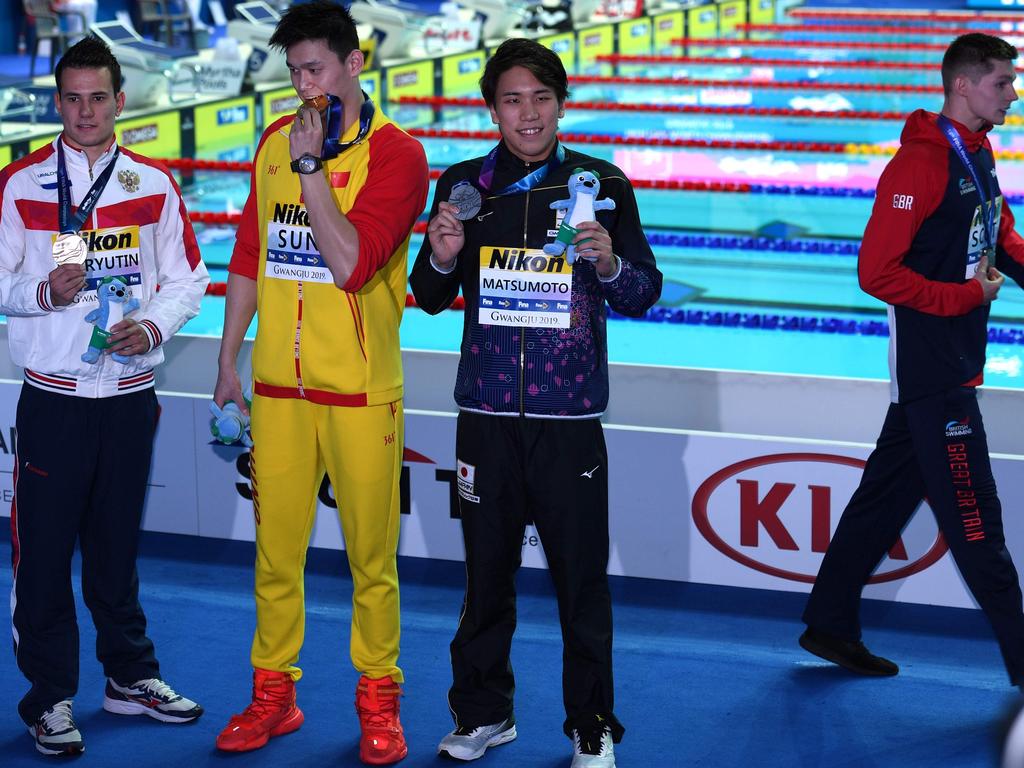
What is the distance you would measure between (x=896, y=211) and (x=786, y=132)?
9.72 metres

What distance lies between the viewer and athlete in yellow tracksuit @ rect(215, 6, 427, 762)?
9.72ft

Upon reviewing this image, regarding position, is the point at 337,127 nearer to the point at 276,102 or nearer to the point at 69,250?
the point at 69,250

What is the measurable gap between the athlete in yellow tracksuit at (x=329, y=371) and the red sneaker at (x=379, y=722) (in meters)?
0.03

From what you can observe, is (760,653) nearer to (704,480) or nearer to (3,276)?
(704,480)

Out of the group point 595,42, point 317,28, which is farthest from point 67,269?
point 595,42

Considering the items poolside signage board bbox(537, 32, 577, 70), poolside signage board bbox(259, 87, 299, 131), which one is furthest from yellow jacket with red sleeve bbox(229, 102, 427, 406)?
poolside signage board bbox(537, 32, 577, 70)

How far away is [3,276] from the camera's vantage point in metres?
3.13

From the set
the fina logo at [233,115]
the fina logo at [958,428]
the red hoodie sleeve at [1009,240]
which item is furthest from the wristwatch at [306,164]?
the fina logo at [233,115]

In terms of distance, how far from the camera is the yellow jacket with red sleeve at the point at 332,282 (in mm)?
2961

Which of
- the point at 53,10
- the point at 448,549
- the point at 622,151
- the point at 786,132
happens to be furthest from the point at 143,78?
the point at 448,549

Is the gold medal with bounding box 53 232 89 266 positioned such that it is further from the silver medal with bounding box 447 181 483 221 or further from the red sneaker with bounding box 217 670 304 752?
the red sneaker with bounding box 217 670 304 752

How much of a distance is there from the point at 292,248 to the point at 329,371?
272 millimetres

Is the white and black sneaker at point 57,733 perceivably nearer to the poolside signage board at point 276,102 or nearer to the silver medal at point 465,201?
the silver medal at point 465,201

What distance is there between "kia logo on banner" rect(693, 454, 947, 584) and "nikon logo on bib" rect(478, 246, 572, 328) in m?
1.28
